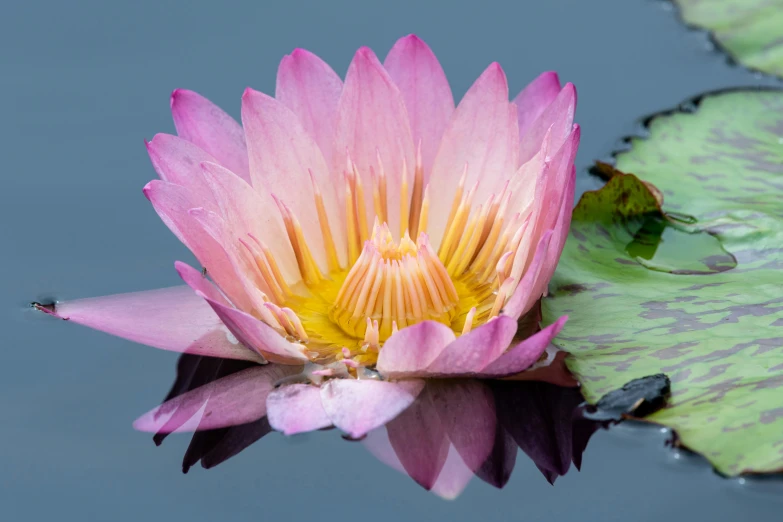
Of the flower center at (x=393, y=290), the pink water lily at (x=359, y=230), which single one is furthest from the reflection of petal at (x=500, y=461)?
the flower center at (x=393, y=290)

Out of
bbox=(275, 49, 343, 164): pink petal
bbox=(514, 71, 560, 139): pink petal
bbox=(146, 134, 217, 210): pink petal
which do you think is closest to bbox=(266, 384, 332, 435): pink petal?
bbox=(146, 134, 217, 210): pink petal

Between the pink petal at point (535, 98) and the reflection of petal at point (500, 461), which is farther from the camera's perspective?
the pink petal at point (535, 98)

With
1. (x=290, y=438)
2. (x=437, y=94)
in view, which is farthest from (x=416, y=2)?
(x=290, y=438)

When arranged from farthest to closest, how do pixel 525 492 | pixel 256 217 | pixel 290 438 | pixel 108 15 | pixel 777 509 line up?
pixel 108 15, pixel 256 217, pixel 290 438, pixel 525 492, pixel 777 509

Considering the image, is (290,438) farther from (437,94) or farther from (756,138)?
(756,138)

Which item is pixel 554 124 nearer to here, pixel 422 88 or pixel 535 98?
pixel 535 98

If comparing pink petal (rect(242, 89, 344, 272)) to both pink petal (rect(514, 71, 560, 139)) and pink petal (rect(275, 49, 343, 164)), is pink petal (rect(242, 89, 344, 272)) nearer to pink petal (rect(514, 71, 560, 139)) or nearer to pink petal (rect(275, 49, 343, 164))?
pink petal (rect(275, 49, 343, 164))

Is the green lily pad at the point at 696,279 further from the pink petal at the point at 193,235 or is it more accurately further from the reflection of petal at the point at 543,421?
the pink petal at the point at 193,235
